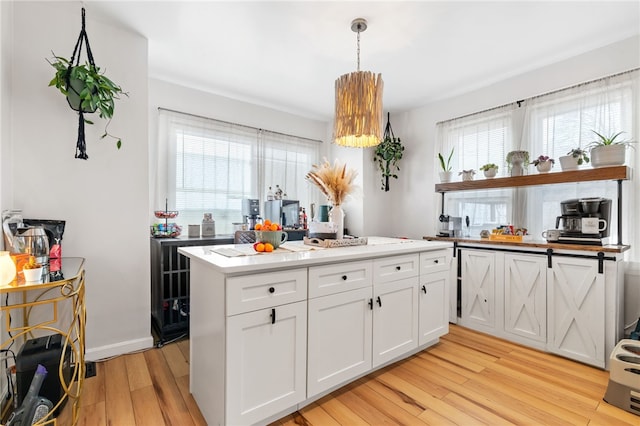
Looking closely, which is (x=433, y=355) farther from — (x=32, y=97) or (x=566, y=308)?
(x=32, y=97)

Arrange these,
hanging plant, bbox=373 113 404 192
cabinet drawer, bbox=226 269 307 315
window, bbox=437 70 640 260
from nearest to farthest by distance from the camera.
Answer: cabinet drawer, bbox=226 269 307 315
window, bbox=437 70 640 260
hanging plant, bbox=373 113 404 192

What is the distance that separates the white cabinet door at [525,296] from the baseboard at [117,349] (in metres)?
3.20

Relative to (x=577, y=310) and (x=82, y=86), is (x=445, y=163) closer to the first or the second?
(x=577, y=310)

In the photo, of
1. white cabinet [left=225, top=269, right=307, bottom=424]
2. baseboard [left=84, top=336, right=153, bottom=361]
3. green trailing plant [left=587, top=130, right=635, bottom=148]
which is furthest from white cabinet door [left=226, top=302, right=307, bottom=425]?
green trailing plant [left=587, top=130, right=635, bottom=148]

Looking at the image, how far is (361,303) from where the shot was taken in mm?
1873

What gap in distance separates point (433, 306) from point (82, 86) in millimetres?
3042

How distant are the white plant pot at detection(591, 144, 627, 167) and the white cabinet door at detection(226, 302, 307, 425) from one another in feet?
8.47

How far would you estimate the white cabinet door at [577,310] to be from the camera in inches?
87.6

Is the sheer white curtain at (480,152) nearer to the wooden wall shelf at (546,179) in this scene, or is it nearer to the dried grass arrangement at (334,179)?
the wooden wall shelf at (546,179)

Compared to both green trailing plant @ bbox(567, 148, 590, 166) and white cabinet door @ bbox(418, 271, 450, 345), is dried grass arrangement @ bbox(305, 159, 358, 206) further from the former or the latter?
green trailing plant @ bbox(567, 148, 590, 166)

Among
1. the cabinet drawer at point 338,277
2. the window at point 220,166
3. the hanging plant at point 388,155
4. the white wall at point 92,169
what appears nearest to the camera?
the cabinet drawer at point 338,277

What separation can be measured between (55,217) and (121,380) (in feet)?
4.07

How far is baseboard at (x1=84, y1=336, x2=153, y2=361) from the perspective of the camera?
2.24m

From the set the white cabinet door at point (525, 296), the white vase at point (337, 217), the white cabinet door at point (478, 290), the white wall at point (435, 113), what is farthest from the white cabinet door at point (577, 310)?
the white vase at point (337, 217)
